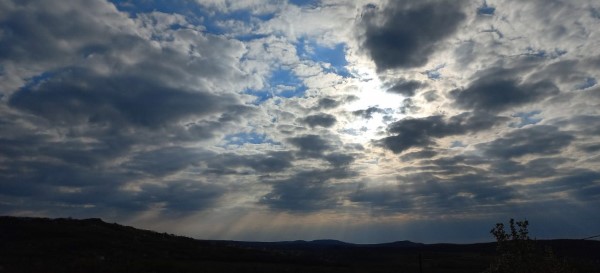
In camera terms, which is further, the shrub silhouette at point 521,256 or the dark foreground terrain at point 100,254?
the dark foreground terrain at point 100,254

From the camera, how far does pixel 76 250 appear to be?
5128 centimetres

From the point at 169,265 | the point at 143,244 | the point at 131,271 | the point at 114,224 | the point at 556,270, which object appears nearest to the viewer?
the point at 556,270

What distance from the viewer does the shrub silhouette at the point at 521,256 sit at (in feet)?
53.1

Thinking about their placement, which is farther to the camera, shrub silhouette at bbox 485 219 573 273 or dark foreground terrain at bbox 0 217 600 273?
dark foreground terrain at bbox 0 217 600 273

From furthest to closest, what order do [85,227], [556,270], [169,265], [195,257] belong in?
[85,227], [195,257], [169,265], [556,270]

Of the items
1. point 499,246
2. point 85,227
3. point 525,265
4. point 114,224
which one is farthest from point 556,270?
point 114,224

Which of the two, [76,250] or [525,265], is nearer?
[525,265]

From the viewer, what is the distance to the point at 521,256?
53.6ft

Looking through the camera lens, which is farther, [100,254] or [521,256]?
[100,254]

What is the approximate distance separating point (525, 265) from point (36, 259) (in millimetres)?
44334

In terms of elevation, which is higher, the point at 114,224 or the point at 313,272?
the point at 114,224

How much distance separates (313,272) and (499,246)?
37.3 metres

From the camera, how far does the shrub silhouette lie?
1617 cm

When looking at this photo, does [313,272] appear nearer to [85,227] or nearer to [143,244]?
[143,244]
